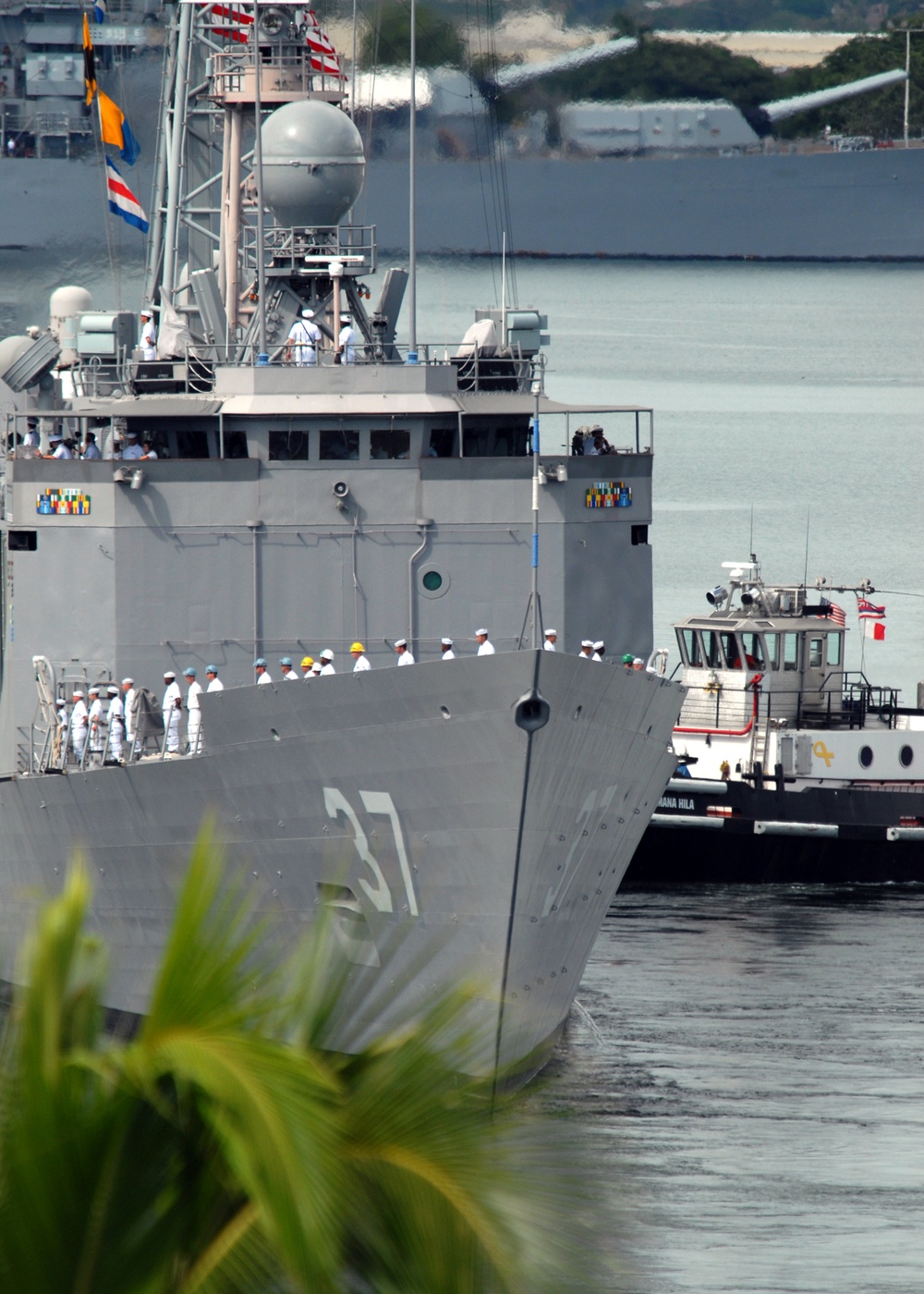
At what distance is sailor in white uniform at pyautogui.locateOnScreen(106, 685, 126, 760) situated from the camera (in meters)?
21.2

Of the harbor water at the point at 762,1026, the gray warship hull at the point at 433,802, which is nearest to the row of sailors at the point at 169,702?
the gray warship hull at the point at 433,802

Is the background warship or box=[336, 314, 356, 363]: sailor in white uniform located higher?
the background warship

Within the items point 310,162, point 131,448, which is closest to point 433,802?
point 131,448

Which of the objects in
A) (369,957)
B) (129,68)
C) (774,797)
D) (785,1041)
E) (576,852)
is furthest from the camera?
(129,68)

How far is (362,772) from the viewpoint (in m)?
19.0

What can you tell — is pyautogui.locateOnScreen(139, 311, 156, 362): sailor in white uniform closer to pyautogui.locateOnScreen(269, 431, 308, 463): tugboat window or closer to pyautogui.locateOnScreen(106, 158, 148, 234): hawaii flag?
pyautogui.locateOnScreen(106, 158, 148, 234): hawaii flag

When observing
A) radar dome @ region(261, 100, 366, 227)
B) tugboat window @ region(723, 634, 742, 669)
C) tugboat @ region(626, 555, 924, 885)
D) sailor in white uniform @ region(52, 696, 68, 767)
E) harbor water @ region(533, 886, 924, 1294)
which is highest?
radar dome @ region(261, 100, 366, 227)

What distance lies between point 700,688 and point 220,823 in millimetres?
18800

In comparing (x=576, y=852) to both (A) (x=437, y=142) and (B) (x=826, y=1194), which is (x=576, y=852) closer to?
(B) (x=826, y=1194)

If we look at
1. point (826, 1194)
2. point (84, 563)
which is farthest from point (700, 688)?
point (826, 1194)

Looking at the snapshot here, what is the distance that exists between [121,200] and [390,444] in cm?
1051

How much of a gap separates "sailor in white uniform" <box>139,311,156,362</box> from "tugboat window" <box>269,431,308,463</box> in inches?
83.4

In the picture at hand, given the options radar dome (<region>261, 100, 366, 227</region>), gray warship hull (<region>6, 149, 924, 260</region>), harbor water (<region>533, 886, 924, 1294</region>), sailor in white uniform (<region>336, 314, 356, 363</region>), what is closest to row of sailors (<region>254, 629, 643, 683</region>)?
sailor in white uniform (<region>336, 314, 356, 363</region>)

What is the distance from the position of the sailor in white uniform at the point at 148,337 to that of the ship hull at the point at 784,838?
12.0 m
